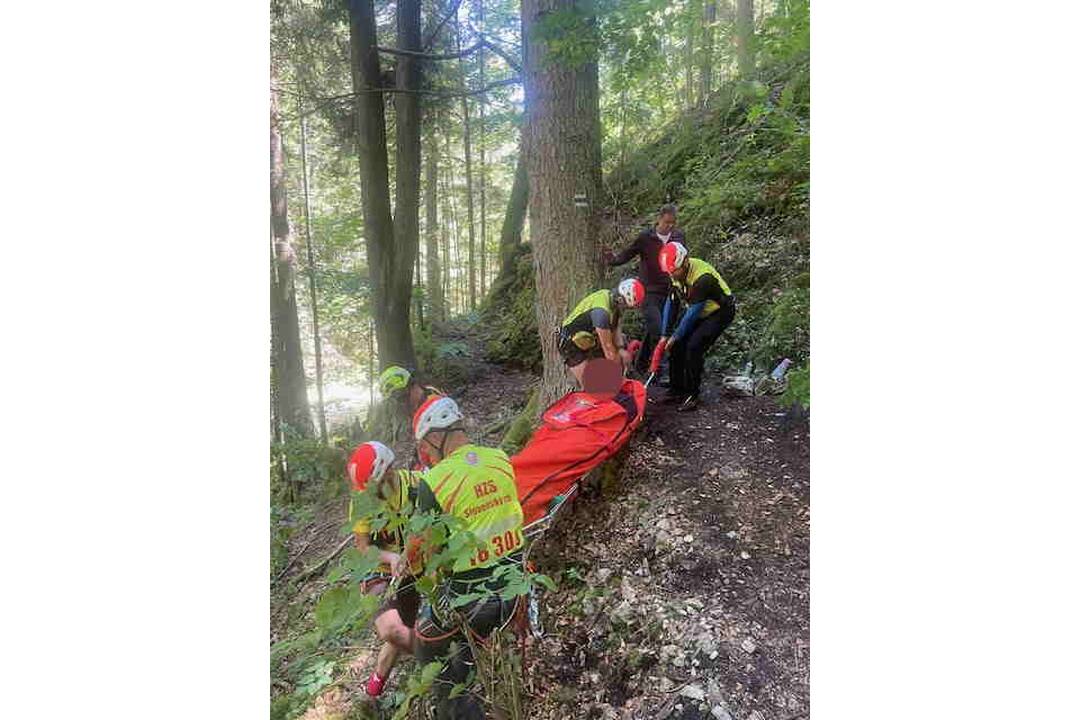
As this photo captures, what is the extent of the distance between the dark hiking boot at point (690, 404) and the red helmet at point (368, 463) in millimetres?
1301

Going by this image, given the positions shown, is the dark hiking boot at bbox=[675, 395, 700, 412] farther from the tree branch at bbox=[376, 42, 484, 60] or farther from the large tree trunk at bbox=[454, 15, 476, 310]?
the tree branch at bbox=[376, 42, 484, 60]

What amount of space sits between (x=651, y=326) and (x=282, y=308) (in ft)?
5.97

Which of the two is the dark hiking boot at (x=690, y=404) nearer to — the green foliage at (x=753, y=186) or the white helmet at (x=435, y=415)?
the green foliage at (x=753, y=186)

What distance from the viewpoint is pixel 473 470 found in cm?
258

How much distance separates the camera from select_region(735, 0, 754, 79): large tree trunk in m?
2.48

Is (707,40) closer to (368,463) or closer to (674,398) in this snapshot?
(674,398)

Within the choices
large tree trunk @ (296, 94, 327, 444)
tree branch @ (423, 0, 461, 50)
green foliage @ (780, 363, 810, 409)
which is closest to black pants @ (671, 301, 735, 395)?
green foliage @ (780, 363, 810, 409)

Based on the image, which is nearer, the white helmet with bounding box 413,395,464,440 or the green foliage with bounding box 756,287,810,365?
the green foliage with bounding box 756,287,810,365

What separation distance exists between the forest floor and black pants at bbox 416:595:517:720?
0.19 meters

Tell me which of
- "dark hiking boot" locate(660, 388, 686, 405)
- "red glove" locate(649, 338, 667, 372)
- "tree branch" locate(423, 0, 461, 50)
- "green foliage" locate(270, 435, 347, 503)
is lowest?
"green foliage" locate(270, 435, 347, 503)

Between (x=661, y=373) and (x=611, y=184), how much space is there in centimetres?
88

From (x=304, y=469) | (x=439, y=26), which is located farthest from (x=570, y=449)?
(x=439, y=26)

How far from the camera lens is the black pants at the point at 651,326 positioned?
2646 mm

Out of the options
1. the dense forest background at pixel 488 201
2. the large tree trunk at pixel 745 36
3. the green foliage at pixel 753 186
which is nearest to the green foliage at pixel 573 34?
the dense forest background at pixel 488 201
